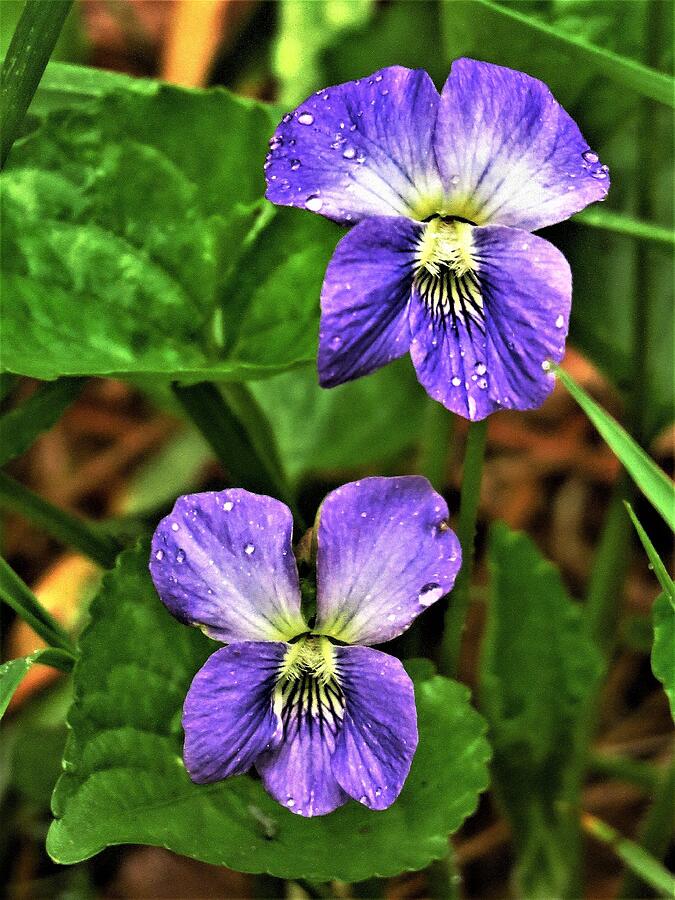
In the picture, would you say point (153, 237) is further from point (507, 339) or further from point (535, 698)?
point (535, 698)

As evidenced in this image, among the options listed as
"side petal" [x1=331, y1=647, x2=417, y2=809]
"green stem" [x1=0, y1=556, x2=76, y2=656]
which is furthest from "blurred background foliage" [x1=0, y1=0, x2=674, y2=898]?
"side petal" [x1=331, y1=647, x2=417, y2=809]

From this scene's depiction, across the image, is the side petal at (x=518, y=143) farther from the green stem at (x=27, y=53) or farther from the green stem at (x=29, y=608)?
the green stem at (x=29, y=608)

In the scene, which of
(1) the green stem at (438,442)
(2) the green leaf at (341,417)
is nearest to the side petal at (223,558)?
(1) the green stem at (438,442)

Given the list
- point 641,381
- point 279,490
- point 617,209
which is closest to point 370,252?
point 279,490

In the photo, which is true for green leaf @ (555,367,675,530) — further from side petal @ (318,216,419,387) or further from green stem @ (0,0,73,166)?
green stem @ (0,0,73,166)

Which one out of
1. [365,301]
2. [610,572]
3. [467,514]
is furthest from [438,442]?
[365,301]

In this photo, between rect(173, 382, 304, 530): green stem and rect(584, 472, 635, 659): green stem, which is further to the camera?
rect(584, 472, 635, 659): green stem

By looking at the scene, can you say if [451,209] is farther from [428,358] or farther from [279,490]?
[279,490]
